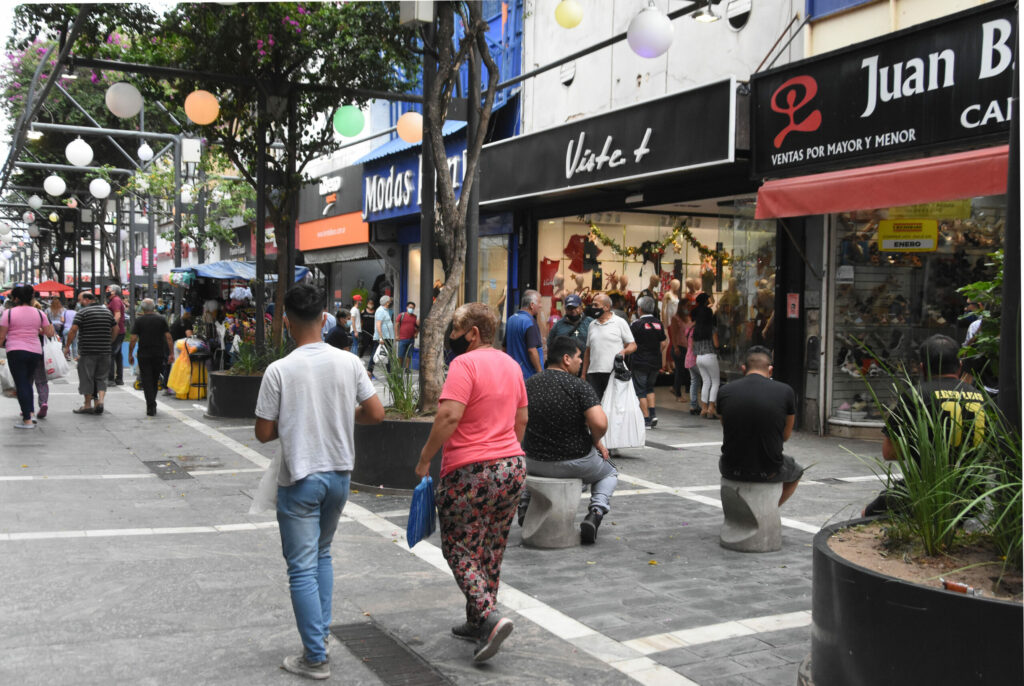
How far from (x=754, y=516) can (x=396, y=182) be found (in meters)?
16.3

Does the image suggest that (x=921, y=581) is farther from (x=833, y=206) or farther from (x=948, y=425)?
(x=833, y=206)

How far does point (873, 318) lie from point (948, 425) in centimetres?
832

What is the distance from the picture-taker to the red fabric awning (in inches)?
361

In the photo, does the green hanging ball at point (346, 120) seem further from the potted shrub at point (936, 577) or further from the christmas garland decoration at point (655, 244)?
the potted shrub at point (936, 577)

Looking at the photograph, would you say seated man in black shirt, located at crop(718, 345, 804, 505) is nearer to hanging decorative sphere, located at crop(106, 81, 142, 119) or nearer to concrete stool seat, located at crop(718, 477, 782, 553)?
concrete stool seat, located at crop(718, 477, 782, 553)

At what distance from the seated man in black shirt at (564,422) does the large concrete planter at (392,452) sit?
1.89 m

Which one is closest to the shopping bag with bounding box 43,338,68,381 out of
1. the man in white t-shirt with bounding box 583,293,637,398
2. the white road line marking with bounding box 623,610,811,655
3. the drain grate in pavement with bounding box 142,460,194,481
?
the drain grate in pavement with bounding box 142,460,194,481

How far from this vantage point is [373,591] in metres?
5.68

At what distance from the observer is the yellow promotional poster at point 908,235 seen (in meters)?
11.8

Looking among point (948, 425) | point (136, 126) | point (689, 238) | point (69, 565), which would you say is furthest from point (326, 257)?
point (948, 425)

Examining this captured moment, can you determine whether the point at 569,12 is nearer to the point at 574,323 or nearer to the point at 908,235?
the point at 574,323

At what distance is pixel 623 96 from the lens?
15.6 m

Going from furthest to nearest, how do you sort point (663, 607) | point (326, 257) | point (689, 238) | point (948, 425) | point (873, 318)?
point (326, 257) < point (689, 238) < point (873, 318) < point (663, 607) < point (948, 425)

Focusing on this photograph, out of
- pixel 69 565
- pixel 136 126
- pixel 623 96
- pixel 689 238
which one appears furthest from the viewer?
pixel 136 126
